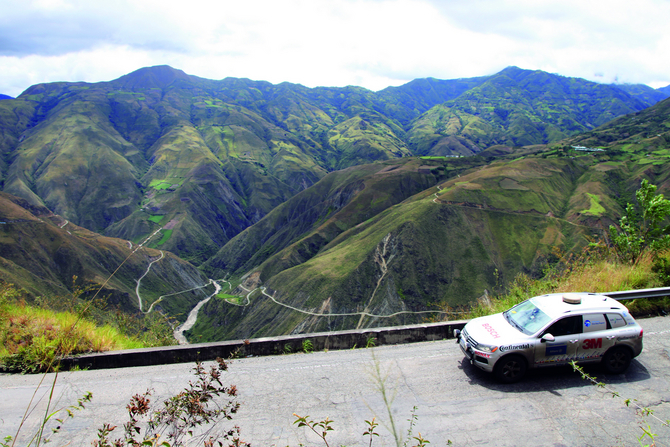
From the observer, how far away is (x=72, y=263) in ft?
264

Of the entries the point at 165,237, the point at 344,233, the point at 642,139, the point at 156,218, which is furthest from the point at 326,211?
the point at 642,139

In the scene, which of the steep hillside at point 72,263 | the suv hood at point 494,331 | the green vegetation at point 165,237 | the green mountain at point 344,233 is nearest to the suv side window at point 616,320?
the suv hood at point 494,331

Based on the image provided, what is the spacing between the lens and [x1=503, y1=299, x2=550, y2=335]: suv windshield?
7.75 m

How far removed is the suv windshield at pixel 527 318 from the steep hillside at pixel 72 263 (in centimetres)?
7308

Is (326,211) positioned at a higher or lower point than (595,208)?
lower

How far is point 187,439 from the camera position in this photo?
18.8ft

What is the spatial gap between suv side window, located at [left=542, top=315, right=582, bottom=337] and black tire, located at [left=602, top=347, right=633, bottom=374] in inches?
33.4

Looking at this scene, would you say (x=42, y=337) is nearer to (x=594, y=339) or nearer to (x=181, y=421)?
(x=181, y=421)

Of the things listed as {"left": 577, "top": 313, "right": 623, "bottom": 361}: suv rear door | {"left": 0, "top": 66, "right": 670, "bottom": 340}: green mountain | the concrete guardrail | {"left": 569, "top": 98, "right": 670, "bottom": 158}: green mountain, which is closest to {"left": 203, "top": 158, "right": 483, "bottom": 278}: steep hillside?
{"left": 0, "top": 66, "right": 670, "bottom": 340}: green mountain

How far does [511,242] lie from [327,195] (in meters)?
72.2

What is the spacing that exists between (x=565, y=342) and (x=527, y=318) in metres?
0.87

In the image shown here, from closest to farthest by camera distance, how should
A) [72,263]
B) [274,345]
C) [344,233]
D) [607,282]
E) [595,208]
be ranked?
[274,345], [607,282], [595,208], [72,263], [344,233]

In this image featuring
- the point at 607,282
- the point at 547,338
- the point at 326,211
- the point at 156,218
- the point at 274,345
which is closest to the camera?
the point at 547,338

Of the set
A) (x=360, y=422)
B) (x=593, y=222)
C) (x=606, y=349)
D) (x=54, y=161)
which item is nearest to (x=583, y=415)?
(x=606, y=349)
